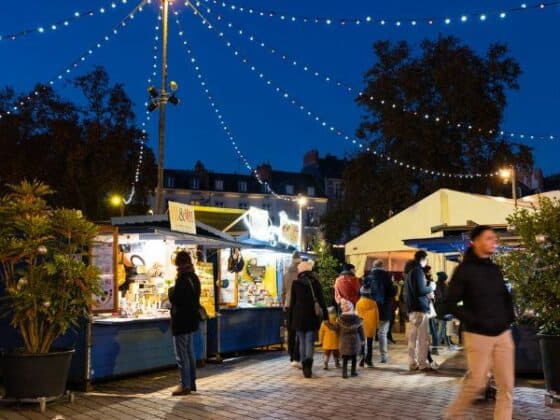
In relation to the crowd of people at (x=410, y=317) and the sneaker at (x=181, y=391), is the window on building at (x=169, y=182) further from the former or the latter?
the sneaker at (x=181, y=391)

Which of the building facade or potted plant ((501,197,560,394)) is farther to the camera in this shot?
the building facade

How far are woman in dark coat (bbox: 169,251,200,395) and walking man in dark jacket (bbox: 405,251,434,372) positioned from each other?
3.42 m

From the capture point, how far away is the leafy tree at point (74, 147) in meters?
29.1

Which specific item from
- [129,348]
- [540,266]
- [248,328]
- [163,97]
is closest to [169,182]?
[163,97]

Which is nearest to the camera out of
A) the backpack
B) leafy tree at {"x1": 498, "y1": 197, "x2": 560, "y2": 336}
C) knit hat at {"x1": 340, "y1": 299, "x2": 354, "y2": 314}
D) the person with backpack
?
leafy tree at {"x1": 498, "y1": 197, "x2": 560, "y2": 336}

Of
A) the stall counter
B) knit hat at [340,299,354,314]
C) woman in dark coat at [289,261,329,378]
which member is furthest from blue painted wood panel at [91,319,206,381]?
knit hat at [340,299,354,314]

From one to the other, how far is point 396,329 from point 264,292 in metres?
5.46

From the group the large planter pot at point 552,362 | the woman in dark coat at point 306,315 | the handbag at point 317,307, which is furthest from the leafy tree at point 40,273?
the large planter pot at point 552,362

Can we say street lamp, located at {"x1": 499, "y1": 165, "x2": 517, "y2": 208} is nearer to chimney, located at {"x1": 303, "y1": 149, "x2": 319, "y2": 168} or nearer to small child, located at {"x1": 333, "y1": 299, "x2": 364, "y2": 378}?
small child, located at {"x1": 333, "y1": 299, "x2": 364, "y2": 378}

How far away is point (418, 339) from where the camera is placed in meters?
9.87

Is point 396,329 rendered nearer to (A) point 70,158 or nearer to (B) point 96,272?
(B) point 96,272

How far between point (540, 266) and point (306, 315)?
3250 millimetres

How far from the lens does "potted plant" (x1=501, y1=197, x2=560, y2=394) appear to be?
7.09 m

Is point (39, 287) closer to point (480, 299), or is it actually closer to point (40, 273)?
point (40, 273)
